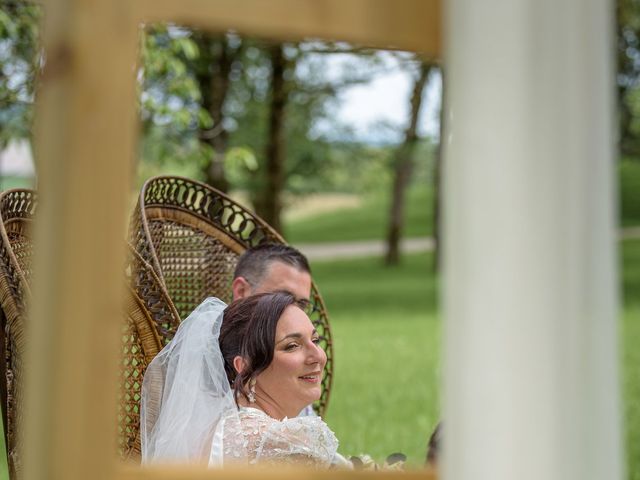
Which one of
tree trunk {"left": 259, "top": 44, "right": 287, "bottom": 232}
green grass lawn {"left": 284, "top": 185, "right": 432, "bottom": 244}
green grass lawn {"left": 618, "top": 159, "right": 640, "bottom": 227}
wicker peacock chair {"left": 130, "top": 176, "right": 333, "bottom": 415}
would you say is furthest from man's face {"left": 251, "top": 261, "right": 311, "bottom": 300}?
green grass lawn {"left": 284, "top": 185, "right": 432, "bottom": 244}

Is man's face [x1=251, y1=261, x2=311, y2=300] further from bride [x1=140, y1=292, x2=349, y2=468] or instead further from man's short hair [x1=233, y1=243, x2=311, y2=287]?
bride [x1=140, y1=292, x2=349, y2=468]

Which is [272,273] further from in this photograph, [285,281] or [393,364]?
[393,364]

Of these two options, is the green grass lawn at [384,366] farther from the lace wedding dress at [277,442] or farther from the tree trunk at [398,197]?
the tree trunk at [398,197]

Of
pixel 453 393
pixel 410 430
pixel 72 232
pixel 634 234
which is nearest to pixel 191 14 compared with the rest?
pixel 72 232

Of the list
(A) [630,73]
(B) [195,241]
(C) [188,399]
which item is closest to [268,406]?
(C) [188,399]

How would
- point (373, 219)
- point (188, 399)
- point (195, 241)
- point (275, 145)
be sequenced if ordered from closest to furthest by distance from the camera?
point (188, 399) → point (195, 241) → point (275, 145) → point (373, 219)

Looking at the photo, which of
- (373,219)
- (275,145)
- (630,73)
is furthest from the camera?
(373,219)

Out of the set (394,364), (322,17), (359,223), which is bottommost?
(394,364)

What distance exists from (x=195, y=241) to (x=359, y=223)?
1876 cm

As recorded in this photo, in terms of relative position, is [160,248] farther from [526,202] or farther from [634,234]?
[634,234]

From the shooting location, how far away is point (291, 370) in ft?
7.23

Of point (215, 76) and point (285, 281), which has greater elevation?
point (215, 76)

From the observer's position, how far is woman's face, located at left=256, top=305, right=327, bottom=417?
219 cm

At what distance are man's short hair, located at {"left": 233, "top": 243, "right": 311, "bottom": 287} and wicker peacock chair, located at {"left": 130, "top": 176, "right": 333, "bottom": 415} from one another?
122 millimetres
